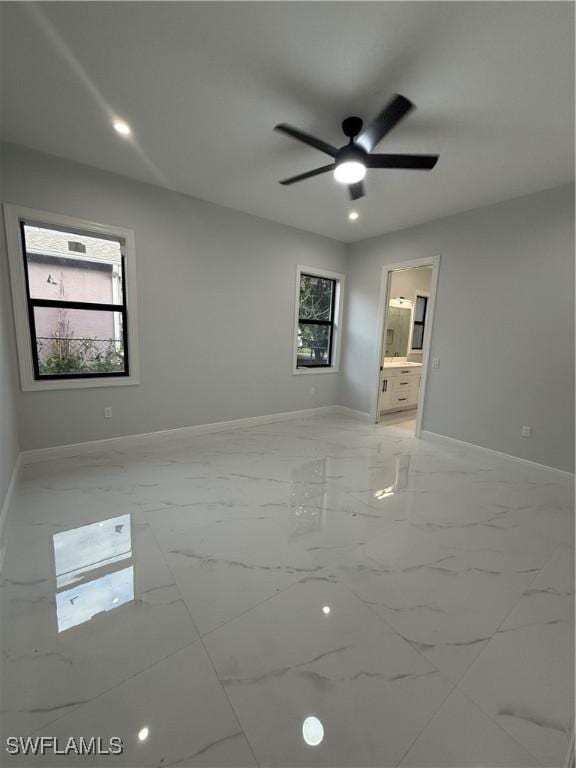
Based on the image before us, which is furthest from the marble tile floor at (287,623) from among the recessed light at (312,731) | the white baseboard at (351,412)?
the white baseboard at (351,412)

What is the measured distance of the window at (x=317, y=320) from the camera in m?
4.75

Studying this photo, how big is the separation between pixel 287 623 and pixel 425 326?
3622 mm

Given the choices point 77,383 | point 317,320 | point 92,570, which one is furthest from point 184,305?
point 92,570

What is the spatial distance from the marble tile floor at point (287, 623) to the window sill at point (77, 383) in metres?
0.81

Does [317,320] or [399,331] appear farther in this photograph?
[399,331]

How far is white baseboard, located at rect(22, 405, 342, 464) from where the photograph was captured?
3023 mm

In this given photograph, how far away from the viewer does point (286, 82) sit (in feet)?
6.19

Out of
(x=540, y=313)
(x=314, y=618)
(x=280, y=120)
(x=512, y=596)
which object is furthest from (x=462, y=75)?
(x=314, y=618)

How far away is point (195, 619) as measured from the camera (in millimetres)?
1441

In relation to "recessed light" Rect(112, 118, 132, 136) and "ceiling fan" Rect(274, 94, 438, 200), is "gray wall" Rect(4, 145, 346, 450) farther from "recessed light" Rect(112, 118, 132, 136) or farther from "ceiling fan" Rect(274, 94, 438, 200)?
"ceiling fan" Rect(274, 94, 438, 200)

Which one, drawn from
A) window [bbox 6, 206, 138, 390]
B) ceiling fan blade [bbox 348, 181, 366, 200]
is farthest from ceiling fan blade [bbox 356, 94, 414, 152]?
window [bbox 6, 206, 138, 390]

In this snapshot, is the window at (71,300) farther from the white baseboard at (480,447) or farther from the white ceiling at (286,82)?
the white baseboard at (480,447)

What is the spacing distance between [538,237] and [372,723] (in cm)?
403

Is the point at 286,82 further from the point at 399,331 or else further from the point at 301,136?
the point at 399,331
